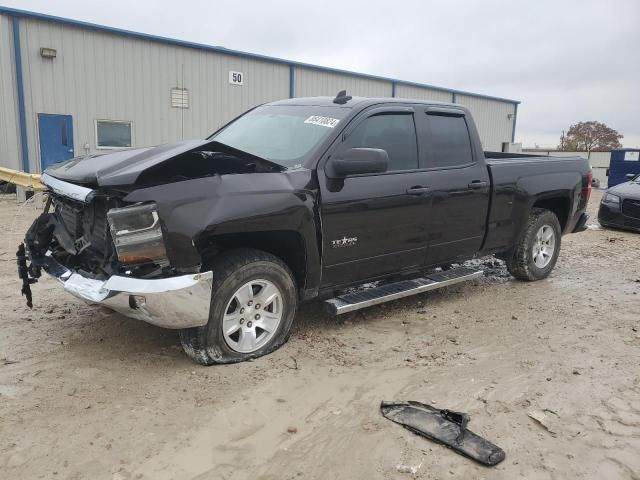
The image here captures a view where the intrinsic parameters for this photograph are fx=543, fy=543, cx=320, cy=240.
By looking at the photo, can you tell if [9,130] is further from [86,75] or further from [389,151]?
[389,151]

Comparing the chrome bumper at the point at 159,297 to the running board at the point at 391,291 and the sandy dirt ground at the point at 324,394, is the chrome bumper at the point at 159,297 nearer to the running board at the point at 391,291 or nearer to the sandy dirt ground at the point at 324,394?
the sandy dirt ground at the point at 324,394

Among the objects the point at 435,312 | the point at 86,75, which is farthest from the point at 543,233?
the point at 86,75

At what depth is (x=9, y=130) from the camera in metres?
13.0

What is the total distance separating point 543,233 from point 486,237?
1246 millimetres

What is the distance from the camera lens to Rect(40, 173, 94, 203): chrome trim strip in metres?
3.42

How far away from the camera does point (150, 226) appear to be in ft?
10.8

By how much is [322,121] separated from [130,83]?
38.8 ft

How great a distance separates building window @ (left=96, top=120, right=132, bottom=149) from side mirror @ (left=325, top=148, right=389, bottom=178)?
39.8 ft

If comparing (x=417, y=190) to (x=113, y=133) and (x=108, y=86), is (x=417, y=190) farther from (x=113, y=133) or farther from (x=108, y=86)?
(x=113, y=133)

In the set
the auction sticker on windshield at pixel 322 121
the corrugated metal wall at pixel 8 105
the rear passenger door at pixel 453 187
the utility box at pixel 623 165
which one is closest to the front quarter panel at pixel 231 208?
the auction sticker on windshield at pixel 322 121

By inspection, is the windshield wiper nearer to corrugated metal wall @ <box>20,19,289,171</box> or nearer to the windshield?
the windshield

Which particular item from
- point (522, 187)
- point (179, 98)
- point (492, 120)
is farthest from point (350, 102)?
point (492, 120)

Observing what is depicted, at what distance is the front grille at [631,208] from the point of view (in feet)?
33.4

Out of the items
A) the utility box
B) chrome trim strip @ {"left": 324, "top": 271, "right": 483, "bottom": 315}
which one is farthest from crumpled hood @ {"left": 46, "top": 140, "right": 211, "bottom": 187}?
the utility box
